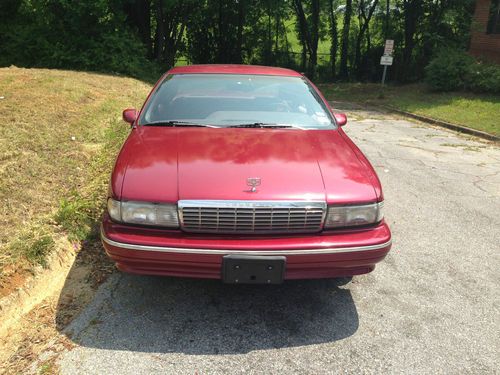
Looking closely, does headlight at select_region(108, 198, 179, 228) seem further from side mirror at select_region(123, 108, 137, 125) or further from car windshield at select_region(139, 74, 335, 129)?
side mirror at select_region(123, 108, 137, 125)

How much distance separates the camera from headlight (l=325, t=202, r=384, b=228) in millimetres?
2674

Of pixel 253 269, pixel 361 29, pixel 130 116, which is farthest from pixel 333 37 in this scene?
pixel 253 269

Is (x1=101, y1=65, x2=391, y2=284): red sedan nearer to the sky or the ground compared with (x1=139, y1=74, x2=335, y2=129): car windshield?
nearer to the ground

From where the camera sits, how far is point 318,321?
9.46ft

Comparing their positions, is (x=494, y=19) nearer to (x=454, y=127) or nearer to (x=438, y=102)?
(x=438, y=102)

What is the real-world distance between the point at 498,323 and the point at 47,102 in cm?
636

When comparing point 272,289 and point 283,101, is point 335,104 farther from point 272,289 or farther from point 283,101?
point 272,289

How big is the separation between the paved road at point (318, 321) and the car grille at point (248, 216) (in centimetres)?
66

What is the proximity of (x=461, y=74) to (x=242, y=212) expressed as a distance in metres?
16.0

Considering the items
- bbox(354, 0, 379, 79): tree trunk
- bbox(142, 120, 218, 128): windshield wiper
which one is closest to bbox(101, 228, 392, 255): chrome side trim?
bbox(142, 120, 218, 128): windshield wiper

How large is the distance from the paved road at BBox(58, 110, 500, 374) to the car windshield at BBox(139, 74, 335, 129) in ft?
4.30

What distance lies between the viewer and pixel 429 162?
23.6 ft

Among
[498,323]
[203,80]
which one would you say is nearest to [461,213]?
[498,323]

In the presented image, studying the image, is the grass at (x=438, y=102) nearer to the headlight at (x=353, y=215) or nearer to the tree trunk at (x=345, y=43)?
the tree trunk at (x=345, y=43)
